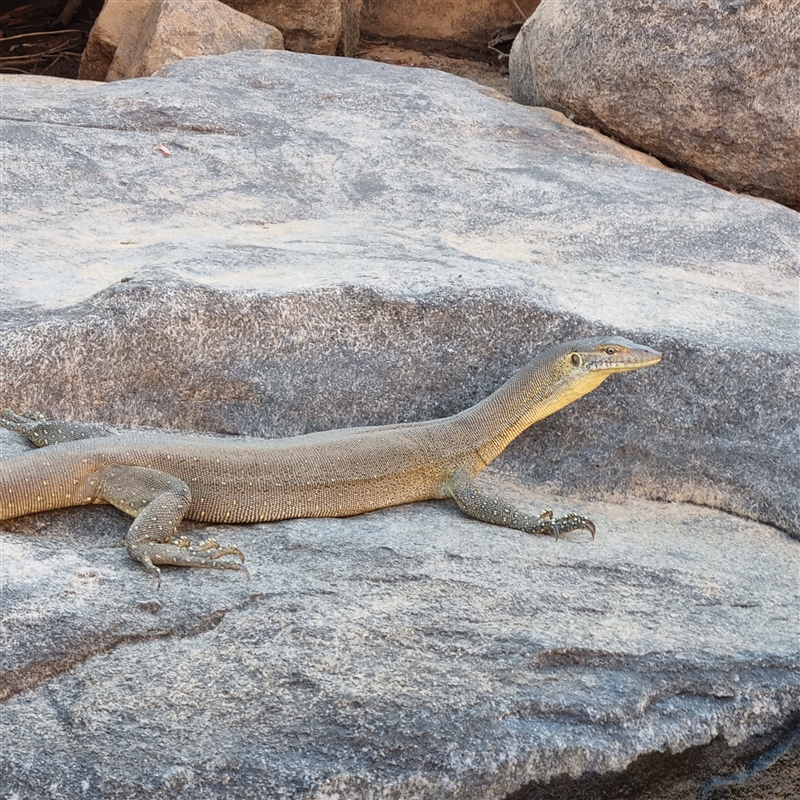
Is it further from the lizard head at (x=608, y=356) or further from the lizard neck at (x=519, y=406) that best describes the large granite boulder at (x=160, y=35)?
the lizard head at (x=608, y=356)

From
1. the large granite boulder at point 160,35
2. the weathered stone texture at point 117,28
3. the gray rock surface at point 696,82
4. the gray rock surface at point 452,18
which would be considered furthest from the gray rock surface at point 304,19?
the gray rock surface at point 696,82

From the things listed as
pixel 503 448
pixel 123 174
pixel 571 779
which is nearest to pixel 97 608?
pixel 571 779

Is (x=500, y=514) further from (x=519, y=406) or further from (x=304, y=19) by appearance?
(x=304, y=19)

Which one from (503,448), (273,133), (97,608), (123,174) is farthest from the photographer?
(273,133)

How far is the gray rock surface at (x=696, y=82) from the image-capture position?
918cm

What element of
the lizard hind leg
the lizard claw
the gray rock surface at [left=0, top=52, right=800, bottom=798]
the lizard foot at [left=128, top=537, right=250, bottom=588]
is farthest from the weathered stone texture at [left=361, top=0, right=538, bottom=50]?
the lizard foot at [left=128, top=537, right=250, bottom=588]

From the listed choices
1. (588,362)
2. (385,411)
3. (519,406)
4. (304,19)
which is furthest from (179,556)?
(304,19)

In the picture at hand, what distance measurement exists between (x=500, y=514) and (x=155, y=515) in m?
1.72

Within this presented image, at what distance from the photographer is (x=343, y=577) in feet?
14.8

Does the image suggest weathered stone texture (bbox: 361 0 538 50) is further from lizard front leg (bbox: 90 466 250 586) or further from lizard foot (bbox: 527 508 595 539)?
lizard front leg (bbox: 90 466 250 586)

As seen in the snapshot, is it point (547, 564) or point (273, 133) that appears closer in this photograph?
point (547, 564)

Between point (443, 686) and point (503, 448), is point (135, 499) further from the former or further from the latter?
point (503, 448)

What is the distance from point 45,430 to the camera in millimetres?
5363

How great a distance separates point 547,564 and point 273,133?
16.3 ft
